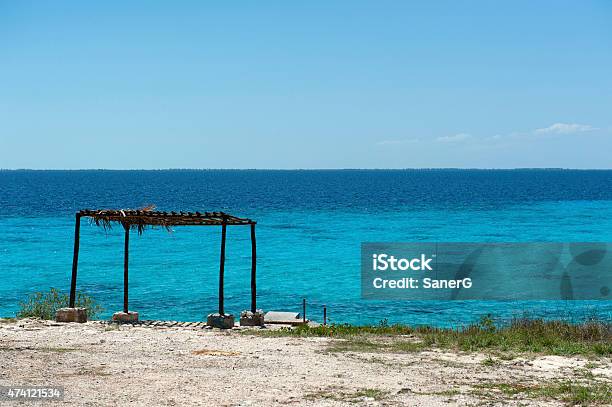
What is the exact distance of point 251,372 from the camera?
1405cm

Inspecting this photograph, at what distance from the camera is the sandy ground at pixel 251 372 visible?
12.1 m

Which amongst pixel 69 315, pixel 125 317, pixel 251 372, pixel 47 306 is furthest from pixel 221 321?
pixel 251 372

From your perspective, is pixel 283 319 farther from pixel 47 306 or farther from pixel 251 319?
pixel 47 306

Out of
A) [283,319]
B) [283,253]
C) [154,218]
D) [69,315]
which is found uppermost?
[154,218]

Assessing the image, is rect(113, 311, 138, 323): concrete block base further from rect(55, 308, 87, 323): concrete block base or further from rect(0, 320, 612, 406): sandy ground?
rect(0, 320, 612, 406): sandy ground

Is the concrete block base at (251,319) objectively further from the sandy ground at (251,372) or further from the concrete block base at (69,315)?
the concrete block base at (69,315)

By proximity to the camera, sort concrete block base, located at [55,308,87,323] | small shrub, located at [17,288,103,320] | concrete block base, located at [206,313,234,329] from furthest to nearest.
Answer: small shrub, located at [17,288,103,320], concrete block base, located at [55,308,87,323], concrete block base, located at [206,313,234,329]

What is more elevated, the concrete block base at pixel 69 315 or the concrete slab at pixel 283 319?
the concrete block base at pixel 69 315

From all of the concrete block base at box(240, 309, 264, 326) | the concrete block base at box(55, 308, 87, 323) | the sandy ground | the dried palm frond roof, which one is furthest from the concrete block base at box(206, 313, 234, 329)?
the concrete block base at box(55, 308, 87, 323)

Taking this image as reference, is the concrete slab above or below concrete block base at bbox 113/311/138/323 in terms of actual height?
below

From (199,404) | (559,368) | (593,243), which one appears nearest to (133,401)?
(199,404)

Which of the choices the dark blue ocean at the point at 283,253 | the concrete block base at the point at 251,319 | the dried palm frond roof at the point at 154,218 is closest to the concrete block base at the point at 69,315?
the dried palm frond roof at the point at 154,218

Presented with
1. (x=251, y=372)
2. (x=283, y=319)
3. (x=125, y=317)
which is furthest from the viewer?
(x=283, y=319)

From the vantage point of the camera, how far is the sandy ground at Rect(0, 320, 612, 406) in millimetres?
12136
